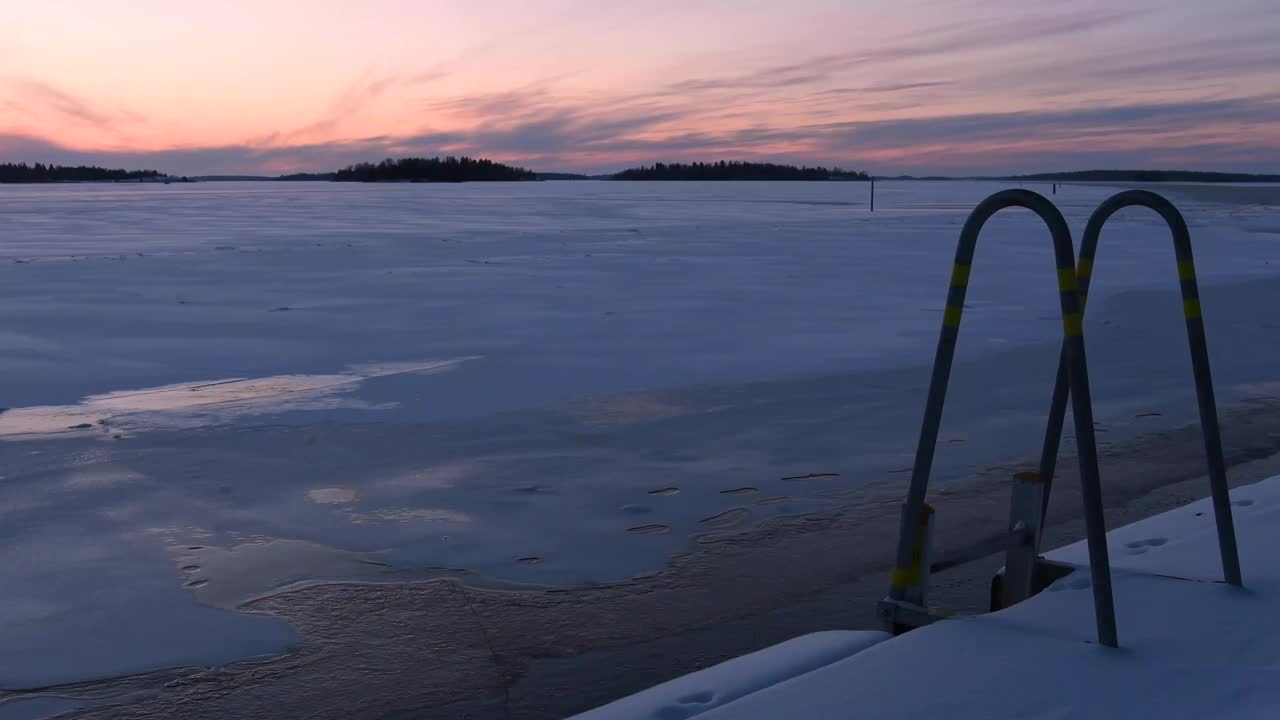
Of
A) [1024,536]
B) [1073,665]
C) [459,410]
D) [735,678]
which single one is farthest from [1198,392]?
[459,410]

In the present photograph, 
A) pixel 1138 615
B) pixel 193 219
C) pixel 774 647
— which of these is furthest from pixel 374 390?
pixel 193 219

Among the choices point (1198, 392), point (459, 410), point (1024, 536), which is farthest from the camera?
point (459, 410)

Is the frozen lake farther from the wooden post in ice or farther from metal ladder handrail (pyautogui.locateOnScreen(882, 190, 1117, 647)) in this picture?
the wooden post in ice

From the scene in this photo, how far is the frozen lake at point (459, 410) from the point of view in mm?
4641

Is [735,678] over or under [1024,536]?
under

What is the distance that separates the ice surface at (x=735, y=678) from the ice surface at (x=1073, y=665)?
0.10 meters

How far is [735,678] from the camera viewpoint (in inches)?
130

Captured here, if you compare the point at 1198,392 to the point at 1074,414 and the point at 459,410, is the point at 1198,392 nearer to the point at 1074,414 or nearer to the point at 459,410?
the point at 1074,414

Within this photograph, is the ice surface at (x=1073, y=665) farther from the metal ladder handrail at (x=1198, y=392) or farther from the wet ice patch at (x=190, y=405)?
the wet ice patch at (x=190, y=405)

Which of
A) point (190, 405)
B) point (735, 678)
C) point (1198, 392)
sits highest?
point (1198, 392)

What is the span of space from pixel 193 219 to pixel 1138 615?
33804mm

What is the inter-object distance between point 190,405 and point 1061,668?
6.23 meters

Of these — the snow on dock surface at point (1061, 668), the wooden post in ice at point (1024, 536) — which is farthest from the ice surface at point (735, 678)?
the wooden post in ice at point (1024, 536)

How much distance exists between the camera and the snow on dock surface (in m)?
3.01
